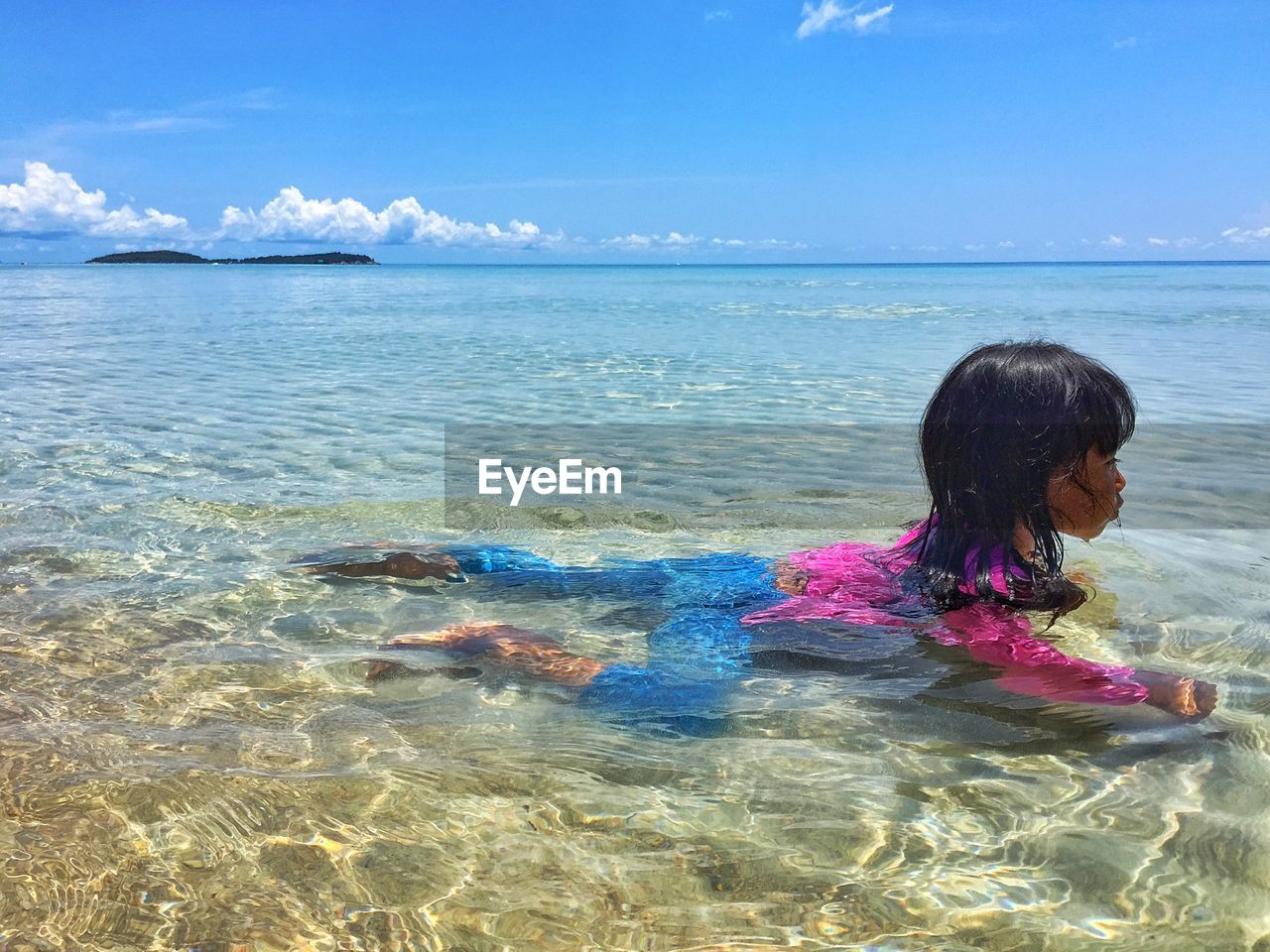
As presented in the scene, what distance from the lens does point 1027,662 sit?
297cm

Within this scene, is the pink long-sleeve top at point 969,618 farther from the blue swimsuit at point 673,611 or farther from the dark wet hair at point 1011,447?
the blue swimsuit at point 673,611

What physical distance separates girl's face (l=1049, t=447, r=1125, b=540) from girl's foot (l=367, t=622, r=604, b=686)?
159 centimetres

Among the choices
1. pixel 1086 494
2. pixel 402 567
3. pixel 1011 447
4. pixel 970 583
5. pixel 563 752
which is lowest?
pixel 563 752

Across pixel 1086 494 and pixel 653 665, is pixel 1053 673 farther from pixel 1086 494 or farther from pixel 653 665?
pixel 653 665

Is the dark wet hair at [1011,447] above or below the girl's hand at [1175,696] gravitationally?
above

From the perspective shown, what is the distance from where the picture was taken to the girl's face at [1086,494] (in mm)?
2730

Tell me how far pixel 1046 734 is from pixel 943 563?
60 centimetres

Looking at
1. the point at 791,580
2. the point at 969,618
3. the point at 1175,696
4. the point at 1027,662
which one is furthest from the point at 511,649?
the point at 1175,696

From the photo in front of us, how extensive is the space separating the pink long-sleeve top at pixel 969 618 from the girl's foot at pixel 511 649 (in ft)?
2.37

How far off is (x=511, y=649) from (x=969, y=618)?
1.61 meters

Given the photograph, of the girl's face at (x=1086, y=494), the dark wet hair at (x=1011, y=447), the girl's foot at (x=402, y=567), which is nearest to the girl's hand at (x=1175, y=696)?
the dark wet hair at (x=1011, y=447)

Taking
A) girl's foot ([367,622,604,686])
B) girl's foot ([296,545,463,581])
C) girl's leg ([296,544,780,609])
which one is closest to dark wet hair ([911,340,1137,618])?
girl's leg ([296,544,780,609])

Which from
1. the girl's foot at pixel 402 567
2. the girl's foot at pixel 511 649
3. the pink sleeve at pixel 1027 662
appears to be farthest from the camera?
the girl's foot at pixel 402 567

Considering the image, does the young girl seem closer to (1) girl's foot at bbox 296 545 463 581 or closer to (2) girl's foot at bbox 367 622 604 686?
(2) girl's foot at bbox 367 622 604 686
